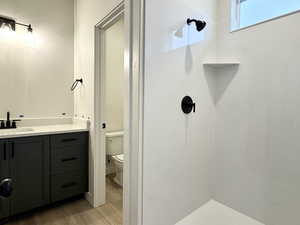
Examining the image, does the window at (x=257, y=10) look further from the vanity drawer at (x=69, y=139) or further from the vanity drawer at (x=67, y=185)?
the vanity drawer at (x=67, y=185)

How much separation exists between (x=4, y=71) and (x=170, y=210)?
2400 mm

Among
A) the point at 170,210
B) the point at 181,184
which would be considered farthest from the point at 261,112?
the point at 170,210

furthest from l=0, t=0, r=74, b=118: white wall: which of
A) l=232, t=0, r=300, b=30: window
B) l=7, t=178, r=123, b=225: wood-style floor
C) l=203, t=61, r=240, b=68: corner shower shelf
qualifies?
l=232, t=0, r=300, b=30: window

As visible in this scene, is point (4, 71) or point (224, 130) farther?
point (4, 71)

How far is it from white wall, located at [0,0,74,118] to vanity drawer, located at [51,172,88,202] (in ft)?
2.96

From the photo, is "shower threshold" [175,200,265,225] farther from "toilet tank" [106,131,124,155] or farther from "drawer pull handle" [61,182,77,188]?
"toilet tank" [106,131,124,155]

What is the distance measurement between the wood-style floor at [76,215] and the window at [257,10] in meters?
2.36

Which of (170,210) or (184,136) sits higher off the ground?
(184,136)

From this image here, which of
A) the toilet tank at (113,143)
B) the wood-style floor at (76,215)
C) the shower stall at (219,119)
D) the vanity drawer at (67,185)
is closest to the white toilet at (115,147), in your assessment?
the toilet tank at (113,143)

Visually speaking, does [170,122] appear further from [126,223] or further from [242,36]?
[242,36]

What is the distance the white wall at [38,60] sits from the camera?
217cm

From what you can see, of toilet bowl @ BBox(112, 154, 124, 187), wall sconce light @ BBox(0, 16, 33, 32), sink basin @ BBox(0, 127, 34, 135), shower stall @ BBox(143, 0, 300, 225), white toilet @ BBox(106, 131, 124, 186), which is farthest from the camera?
white toilet @ BBox(106, 131, 124, 186)

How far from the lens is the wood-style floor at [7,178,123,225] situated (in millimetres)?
1850

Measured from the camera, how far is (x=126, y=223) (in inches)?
56.3
